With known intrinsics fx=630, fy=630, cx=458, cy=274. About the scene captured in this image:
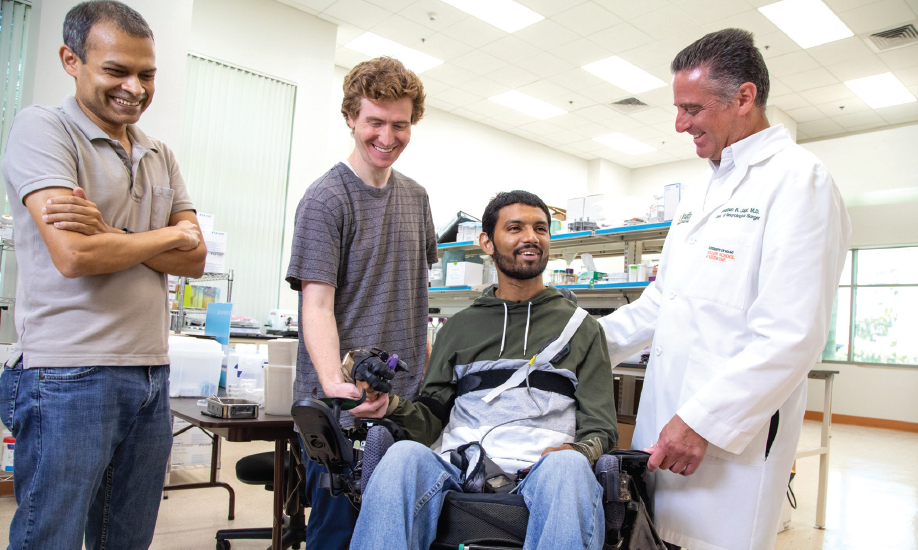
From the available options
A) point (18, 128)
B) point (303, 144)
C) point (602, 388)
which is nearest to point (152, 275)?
point (18, 128)

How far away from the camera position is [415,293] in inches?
63.4

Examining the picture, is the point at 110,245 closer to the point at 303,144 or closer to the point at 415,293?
the point at 415,293

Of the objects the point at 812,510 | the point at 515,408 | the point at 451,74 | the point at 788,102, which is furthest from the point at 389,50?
the point at 515,408

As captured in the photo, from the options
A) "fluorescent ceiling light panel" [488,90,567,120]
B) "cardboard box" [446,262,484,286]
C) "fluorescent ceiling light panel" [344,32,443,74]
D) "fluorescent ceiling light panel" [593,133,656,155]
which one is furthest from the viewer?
"fluorescent ceiling light panel" [593,133,656,155]

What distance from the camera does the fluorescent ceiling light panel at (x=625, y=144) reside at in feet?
32.9

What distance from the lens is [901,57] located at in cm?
680

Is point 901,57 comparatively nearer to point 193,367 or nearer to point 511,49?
point 511,49

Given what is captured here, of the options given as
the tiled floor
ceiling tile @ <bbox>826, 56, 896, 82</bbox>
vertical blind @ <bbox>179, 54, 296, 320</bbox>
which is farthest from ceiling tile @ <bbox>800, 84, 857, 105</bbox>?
vertical blind @ <bbox>179, 54, 296, 320</bbox>

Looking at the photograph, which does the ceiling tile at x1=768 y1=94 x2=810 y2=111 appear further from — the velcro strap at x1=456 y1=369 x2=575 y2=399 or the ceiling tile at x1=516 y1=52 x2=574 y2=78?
the velcro strap at x1=456 y1=369 x2=575 y2=399

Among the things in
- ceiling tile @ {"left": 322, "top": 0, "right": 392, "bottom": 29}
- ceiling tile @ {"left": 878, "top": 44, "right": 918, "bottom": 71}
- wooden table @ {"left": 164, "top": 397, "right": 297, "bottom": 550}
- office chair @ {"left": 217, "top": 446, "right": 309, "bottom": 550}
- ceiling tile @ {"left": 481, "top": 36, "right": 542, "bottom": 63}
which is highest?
ceiling tile @ {"left": 878, "top": 44, "right": 918, "bottom": 71}

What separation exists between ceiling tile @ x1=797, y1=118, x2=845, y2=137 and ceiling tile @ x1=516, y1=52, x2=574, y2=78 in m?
4.02

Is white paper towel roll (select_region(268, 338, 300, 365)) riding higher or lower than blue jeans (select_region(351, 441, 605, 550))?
higher

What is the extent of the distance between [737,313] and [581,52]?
6339mm

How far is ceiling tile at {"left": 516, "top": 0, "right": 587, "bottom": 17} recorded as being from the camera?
5996 mm
